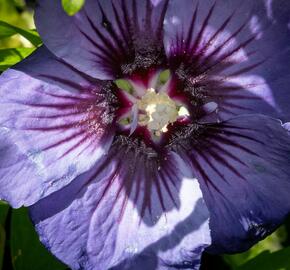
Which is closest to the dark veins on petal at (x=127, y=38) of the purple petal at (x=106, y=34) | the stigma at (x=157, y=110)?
the purple petal at (x=106, y=34)

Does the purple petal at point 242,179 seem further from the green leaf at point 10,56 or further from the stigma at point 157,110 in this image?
the green leaf at point 10,56

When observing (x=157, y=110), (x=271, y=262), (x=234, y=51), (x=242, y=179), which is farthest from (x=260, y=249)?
(x=234, y=51)

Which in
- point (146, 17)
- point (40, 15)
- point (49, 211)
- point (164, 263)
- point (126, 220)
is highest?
point (40, 15)

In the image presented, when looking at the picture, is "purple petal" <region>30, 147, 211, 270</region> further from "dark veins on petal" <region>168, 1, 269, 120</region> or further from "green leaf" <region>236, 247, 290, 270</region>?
"green leaf" <region>236, 247, 290, 270</region>

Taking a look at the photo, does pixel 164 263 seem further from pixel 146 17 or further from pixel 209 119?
pixel 146 17

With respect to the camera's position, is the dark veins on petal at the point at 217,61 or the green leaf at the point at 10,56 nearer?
the dark veins on petal at the point at 217,61

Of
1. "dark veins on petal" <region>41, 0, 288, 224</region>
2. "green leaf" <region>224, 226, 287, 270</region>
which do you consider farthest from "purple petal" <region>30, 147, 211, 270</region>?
"green leaf" <region>224, 226, 287, 270</region>

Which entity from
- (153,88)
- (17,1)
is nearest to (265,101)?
(153,88)
